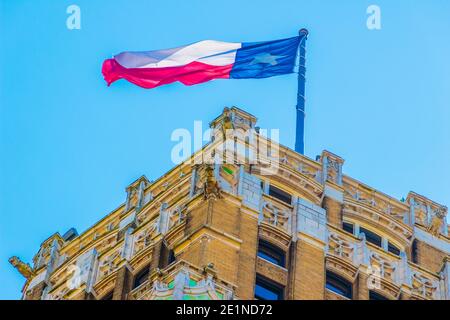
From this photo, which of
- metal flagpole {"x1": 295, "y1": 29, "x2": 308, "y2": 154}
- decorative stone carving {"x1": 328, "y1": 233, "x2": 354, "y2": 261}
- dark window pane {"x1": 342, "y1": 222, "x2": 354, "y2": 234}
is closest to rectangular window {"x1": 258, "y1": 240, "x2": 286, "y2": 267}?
decorative stone carving {"x1": 328, "y1": 233, "x2": 354, "y2": 261}

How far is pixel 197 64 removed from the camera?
226ft

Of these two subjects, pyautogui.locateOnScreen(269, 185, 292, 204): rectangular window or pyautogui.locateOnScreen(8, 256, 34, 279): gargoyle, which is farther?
pyautogui.locateOnScreen(8, 256, 34, 279): gargoyle

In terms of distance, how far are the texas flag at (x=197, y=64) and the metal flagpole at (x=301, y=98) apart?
294cm

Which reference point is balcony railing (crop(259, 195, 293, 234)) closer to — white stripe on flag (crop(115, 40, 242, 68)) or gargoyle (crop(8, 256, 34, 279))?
white stripe on flag (crop(115, 40, 242, 68))

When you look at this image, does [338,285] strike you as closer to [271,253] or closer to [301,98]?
[271,253]

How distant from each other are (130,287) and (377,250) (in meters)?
8.29

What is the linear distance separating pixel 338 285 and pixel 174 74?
1237 centimetres

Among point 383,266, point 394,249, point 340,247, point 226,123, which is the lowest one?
point 383,266

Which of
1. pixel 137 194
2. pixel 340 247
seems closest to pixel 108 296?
pixel 137 194

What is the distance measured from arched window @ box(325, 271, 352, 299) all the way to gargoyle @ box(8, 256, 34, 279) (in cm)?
1230

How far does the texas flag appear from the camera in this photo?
68.6 metres

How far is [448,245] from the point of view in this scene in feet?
215
